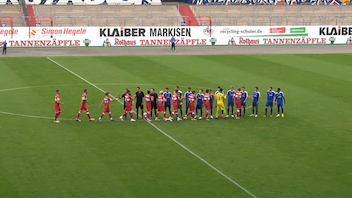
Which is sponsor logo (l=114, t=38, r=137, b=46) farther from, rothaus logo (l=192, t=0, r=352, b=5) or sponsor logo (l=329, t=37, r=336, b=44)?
sponsor logo (l=329, t=37, r=336, b=44)

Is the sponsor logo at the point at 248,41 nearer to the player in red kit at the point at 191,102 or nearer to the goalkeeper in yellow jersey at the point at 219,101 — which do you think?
the goalkeeper in yellow jersey at the point at 219,101

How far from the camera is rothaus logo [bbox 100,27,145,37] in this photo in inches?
2788

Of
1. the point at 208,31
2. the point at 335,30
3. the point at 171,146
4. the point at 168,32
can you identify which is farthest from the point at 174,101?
the point at 335,30

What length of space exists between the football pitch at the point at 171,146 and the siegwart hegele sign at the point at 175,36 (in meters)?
23.9

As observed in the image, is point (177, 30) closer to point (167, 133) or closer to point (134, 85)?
point (134, 85)

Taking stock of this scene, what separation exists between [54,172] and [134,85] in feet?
65.7

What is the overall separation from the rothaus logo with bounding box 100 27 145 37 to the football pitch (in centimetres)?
2574

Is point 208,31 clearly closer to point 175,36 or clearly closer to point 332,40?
point 175,36

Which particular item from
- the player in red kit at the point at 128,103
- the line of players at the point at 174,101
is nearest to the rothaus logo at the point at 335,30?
the line of players at the point at 174,101

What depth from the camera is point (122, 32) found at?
71.4m

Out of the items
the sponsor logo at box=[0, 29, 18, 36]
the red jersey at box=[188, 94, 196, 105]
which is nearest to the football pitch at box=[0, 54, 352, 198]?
the red jersey at box=[188, 94, 196, 105]

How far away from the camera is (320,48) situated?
232ft

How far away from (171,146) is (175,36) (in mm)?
47656

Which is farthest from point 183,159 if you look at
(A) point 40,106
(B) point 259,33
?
(B) point 259,33
